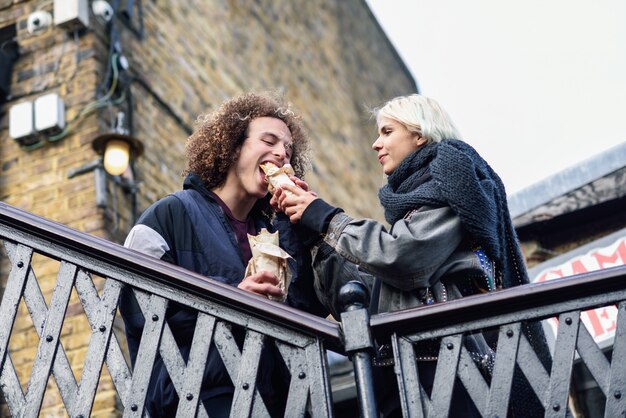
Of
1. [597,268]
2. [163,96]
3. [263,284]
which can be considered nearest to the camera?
[263,284]

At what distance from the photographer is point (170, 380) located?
2969 mm

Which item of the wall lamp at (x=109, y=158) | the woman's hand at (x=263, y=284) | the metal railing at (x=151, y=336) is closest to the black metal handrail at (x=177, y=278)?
the metal railing at (x=151, y=336)

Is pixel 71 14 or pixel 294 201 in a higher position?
pixel 71 14

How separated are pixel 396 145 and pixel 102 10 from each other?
4.79m

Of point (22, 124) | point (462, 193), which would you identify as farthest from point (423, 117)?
point (22, 124)

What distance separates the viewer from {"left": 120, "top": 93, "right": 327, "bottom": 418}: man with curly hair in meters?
3.03

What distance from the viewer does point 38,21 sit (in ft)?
24.6

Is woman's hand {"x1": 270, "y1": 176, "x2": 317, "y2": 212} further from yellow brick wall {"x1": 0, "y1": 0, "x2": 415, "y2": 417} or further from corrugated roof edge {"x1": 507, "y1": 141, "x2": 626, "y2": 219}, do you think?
corrugated roof edge {"x1": 507, "y1": 141, "x2": 626, "y2": 219}

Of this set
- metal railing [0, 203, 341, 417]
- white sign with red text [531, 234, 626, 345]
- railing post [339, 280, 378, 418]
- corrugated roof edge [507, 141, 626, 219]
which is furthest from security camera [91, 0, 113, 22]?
railing post [339, 280, 378, 418]

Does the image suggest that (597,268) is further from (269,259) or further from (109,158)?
(269,259)

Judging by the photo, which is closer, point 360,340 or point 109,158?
point 360,340

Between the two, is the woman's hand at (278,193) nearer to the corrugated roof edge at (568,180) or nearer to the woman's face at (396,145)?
the woman's face at (396,145)

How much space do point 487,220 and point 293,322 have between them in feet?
2.47

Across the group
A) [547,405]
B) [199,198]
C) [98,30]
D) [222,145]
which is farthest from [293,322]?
[98,30]
